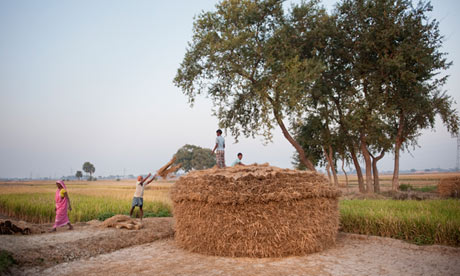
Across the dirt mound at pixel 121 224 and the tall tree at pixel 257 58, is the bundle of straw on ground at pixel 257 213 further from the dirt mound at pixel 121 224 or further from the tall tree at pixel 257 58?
the tall tree at pixel 257 58

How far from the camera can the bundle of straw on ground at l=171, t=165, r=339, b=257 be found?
7398mm

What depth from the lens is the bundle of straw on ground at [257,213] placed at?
7.40m

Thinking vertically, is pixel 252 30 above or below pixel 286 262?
above

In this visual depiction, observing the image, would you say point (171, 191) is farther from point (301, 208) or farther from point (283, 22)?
point (283, 22)

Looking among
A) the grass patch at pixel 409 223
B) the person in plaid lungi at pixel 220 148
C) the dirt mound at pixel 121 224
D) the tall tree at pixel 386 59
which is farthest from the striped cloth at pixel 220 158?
the tall tree at pixel 386 59

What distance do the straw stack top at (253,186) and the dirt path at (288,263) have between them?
1326 mm

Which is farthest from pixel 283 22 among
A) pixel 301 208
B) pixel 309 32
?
pixel 301 208

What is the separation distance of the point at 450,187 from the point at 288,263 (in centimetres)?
1939

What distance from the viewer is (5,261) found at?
20.3 ft

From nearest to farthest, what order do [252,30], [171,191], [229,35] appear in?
[171,191]
[229,35]
[252,30]

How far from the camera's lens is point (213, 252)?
7762mm

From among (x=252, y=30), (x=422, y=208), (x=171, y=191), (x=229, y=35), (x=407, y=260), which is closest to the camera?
(x=407, y=260)

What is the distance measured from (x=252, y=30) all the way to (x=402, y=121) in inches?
458

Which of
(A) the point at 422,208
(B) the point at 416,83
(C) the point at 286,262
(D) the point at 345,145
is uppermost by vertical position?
(B) the point at 416,83
